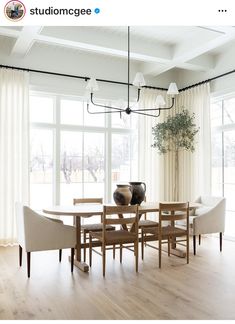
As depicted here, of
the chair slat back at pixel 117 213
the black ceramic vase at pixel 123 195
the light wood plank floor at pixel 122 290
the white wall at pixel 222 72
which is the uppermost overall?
the white wall at pixel 222 72

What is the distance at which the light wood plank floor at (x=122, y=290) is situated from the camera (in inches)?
105

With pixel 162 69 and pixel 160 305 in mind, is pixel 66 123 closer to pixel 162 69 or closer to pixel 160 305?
pixel 162 69

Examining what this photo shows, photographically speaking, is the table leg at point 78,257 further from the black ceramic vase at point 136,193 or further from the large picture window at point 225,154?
the large picture window at point 225,154

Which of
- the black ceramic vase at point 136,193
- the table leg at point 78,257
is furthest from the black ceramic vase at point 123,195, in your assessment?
the table leg at point 78,257

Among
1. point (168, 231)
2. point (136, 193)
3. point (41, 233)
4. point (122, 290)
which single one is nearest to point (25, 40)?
point (136, 193)

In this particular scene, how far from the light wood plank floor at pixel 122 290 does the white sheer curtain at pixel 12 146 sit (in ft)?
2.83

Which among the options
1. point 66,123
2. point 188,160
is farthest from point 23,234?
point 188,160

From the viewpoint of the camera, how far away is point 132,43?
5.30 m

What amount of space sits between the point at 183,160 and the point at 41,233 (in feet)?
12.4

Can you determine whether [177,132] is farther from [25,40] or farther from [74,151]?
[25,40]

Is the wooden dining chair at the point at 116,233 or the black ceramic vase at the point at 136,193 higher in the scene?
the black ceramic vase at the point at 136,193

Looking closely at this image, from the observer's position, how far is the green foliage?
6.00 meters
